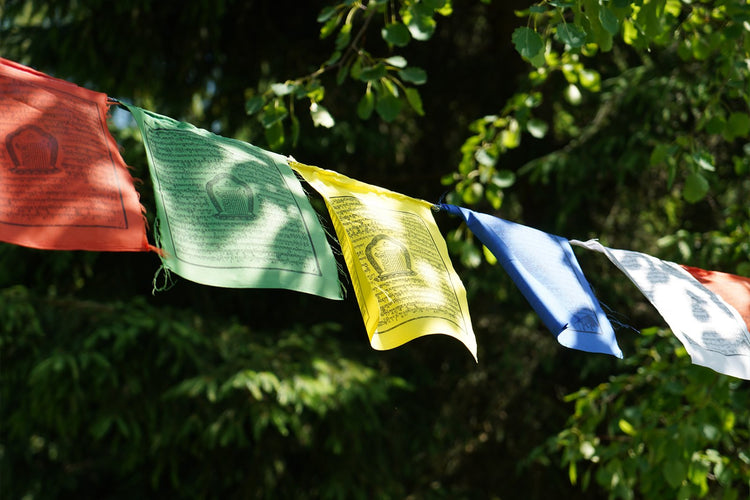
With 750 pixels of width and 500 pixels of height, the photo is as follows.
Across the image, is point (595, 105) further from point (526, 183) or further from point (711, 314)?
point (711, 314)

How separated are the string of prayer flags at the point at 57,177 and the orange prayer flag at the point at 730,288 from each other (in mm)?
1459

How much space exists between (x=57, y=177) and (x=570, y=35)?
1.17 metres

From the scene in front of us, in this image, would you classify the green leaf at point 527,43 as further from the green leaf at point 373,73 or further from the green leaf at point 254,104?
the green leaf at point 254,104

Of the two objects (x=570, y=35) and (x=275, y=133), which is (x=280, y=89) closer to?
(x=275, y=133)

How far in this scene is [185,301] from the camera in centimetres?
373

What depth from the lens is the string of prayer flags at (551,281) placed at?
4.88 feet

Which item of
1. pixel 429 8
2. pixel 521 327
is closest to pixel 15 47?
pixel 429 8

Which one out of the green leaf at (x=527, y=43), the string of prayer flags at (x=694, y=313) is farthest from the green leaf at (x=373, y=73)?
the string of prayer flags at (x=694, y=313)

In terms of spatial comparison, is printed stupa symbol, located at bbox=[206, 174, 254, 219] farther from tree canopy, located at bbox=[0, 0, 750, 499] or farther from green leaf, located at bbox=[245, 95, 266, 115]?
tree canopy, located at bbox=[0, 0, 750, 499]

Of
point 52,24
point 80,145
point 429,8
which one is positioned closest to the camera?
point 80,145

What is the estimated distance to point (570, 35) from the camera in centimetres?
161

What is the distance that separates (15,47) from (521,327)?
329 centimetres

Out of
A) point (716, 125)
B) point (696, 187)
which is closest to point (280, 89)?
point (696, 187)

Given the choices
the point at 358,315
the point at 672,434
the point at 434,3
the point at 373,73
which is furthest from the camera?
the point at 358,315
